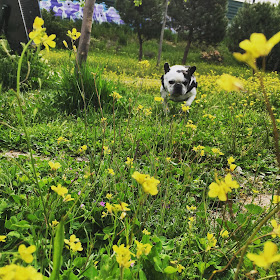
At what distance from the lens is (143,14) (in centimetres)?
1661

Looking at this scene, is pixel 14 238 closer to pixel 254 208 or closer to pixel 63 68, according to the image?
pixel 254 208

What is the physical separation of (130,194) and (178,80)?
2.62m

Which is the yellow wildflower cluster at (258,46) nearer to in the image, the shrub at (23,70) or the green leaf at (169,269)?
the green leaf at (169,269)

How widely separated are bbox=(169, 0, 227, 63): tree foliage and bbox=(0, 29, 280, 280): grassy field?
1442 cm

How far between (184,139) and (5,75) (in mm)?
3546

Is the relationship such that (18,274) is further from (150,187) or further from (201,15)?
(201,15)

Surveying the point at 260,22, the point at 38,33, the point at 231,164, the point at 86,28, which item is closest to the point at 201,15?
the point at 260,22

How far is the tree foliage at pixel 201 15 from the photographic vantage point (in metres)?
16.8

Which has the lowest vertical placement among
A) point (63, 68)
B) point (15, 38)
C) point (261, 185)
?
point (261, 185)

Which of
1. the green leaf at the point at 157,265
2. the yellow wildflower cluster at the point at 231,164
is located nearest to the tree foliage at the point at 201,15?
the yellow wildflower cluster at the point at 231,164

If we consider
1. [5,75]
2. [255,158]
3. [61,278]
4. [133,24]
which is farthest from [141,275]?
[133,24]

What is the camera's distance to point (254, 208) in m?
1.42

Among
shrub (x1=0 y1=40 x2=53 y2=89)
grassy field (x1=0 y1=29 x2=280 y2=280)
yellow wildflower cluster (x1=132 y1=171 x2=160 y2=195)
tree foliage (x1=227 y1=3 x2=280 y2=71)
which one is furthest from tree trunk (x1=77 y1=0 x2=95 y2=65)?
tree foliage (x1=227 y1=3 x2=280 y2=71)

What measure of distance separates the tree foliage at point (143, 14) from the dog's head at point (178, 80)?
536 inches
